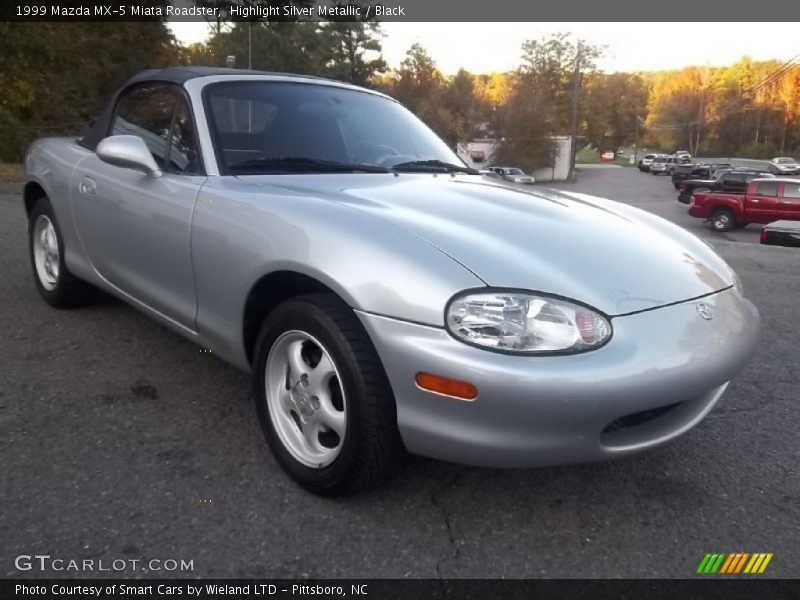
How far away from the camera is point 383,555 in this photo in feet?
6.40

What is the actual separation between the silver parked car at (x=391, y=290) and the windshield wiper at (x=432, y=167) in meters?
0.02

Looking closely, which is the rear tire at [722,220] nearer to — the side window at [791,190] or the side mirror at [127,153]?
the side window at [791,190]

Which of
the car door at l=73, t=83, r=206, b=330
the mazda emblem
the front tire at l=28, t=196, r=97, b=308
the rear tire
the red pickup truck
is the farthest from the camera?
the rear tire

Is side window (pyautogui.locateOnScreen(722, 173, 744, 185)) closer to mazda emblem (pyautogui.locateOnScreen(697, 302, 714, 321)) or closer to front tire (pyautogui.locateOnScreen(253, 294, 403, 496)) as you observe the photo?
mazda emblem (pyautogui.locateOnScreen(697, 302, 714, 321))

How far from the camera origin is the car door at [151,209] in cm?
275

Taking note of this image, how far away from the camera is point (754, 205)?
19141mm

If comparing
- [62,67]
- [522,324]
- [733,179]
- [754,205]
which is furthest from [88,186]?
[733,179]

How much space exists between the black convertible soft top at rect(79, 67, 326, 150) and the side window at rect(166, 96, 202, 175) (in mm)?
200

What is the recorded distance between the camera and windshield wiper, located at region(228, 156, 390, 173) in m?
2.81

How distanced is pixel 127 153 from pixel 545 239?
1.84m

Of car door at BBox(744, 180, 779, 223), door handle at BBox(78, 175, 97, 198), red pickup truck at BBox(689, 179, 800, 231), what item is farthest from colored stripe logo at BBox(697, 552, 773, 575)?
car door at BBox(744, 180, 779, 223)

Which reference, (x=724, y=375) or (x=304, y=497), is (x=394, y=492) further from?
(x=724, y=375)
